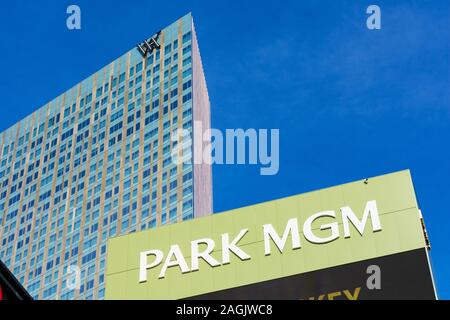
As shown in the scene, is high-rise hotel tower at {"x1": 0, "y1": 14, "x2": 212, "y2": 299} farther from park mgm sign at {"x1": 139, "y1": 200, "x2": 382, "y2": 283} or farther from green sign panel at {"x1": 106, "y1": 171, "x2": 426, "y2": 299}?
park mgm sign at {"x1": 139, "y1": 200, "x2": 382, "y2": 283}

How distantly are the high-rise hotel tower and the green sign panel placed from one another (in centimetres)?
8441

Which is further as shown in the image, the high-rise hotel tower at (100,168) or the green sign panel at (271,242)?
the high-rise hotel tower at (100,168)

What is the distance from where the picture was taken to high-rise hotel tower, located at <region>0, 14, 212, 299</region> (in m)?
144

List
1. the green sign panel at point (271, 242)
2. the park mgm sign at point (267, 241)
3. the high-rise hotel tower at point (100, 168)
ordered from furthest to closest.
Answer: the high-rise hotel tower at point (100, 168), the park mgm sign at point (267, 241), the green sign panel at point (271, 242)

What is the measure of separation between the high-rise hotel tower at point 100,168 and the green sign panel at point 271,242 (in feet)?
277

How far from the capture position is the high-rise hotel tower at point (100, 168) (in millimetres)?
144000

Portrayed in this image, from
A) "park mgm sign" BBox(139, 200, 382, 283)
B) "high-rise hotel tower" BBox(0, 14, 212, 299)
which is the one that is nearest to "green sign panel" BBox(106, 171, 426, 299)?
"park mgm sign" BBox(139, 200, 382, 283)

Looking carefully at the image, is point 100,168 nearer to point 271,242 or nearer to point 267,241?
point 267,241

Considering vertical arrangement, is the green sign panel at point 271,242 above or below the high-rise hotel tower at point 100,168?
below

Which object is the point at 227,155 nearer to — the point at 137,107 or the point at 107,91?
the point at 137,107

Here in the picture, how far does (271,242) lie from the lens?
1887 inches

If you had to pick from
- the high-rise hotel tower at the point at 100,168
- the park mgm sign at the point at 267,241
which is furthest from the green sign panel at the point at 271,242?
the high-rise hotel tower at the point at 100,168

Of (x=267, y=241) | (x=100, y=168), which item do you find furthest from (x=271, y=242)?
(x=100, y=168)

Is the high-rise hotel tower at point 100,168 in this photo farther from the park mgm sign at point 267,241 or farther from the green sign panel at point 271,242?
the park mgm sign at point 267,241
